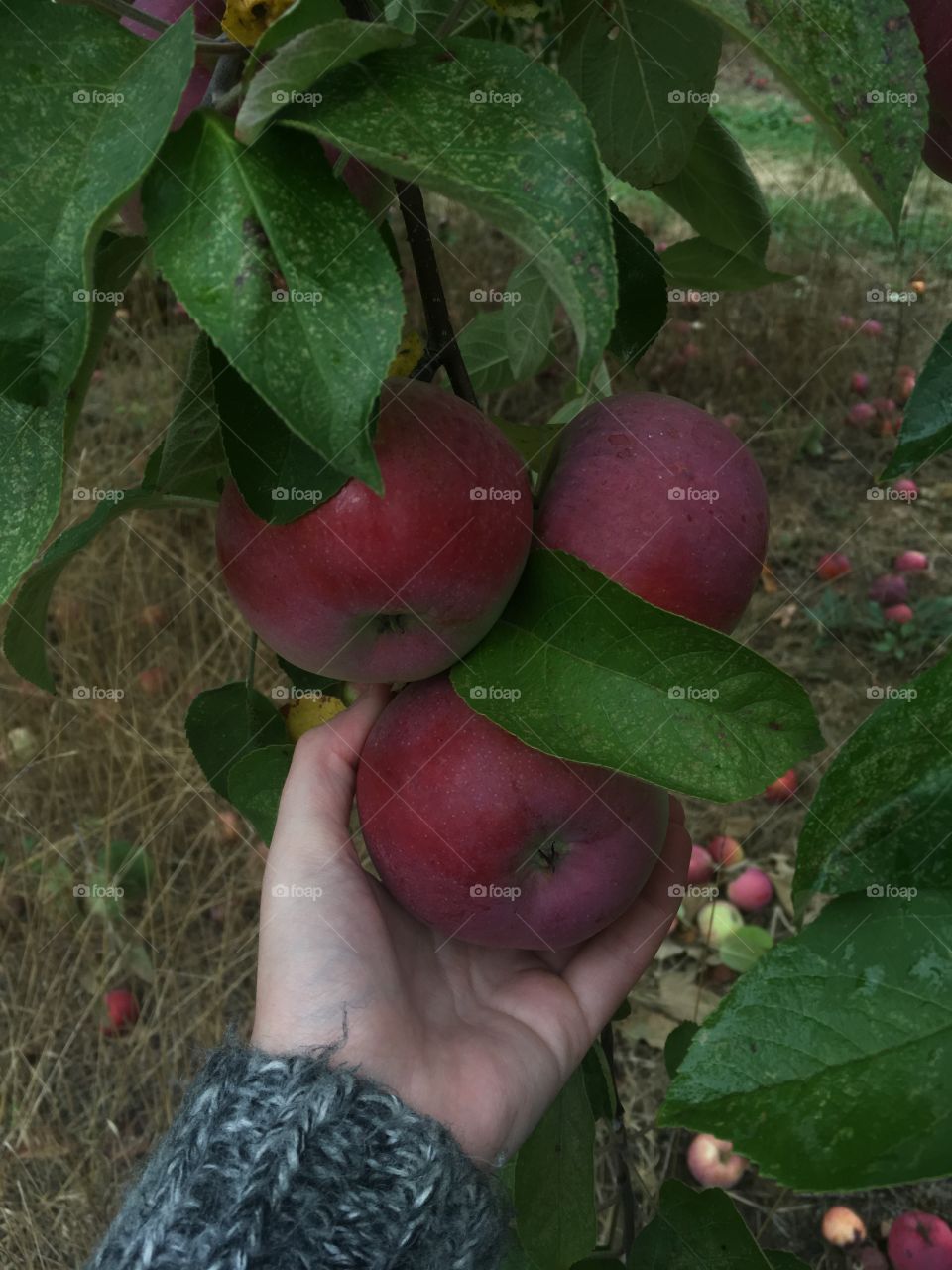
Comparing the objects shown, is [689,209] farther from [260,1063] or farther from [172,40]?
[260,1063]

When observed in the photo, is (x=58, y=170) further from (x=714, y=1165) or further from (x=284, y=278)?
(x=714, y=1165)

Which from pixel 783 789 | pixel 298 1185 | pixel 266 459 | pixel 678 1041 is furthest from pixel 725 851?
pixel 266 459

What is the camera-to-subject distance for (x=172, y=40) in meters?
0.36

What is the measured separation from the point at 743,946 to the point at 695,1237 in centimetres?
86

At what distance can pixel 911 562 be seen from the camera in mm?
2188

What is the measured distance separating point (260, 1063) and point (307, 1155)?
59 millimetres

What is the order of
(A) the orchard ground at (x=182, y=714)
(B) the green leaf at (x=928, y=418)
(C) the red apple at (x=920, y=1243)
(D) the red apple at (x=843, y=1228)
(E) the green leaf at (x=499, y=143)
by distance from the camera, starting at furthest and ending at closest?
(A) the orchard ground at (x=182, y=714), (D) the red apple at (x=843, y=1228), (C) the red apple at (x=920, y=1243), (B) the green leaf at (x=928, y=418), (E) the green leaf at (x=499, y=143)

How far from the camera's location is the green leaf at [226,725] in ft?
2.46

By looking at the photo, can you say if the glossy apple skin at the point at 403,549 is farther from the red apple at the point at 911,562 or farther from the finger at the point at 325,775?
the red apple at the point at 911,562

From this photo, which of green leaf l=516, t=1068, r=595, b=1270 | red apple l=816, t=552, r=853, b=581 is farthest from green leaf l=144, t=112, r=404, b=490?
red apple l=816, t=552, r=853, b=581

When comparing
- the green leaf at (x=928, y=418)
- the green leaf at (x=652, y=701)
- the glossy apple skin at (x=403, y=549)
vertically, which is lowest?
the green leaf at (x=652, y=701)

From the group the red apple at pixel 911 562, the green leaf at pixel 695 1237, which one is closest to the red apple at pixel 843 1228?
the green leaf at pixel 695 1237

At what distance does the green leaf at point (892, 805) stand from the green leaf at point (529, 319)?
1.33 feet

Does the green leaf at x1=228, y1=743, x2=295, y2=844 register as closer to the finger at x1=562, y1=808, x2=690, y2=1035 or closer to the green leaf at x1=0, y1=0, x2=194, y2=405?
the finger at x1=562, y1=808, x2=690, y2=1035
